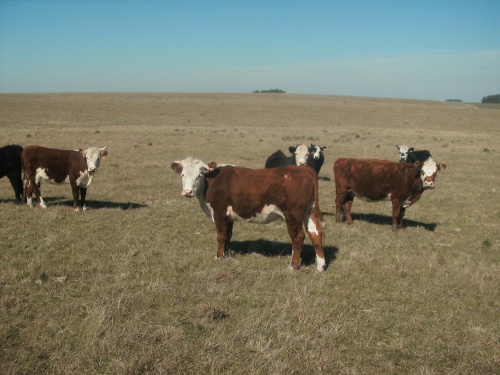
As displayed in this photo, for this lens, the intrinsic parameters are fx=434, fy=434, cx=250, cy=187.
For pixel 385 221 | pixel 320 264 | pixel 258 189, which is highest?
pixel 258 189

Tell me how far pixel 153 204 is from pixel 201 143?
18.1m

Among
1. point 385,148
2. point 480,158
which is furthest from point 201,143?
point 480,158

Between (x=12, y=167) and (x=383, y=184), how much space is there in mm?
9890

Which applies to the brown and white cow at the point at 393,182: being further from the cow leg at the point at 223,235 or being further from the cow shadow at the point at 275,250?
the cow leg at the point at 223,235

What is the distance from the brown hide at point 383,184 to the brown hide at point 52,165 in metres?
6.82

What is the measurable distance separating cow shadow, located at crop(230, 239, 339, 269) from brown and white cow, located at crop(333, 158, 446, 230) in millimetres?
2596

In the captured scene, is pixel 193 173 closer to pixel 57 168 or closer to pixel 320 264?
pixel 320 264

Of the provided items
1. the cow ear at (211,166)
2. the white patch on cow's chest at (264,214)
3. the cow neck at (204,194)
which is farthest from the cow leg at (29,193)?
the white patch on cow's chest at (264,214)

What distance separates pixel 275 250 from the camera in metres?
8.53

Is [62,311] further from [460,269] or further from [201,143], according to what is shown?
[201,143]

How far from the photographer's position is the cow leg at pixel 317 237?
728cm

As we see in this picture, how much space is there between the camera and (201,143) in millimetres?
29906

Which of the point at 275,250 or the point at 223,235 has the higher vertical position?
the point at 223,235

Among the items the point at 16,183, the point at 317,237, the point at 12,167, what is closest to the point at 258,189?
the point at 317,237
